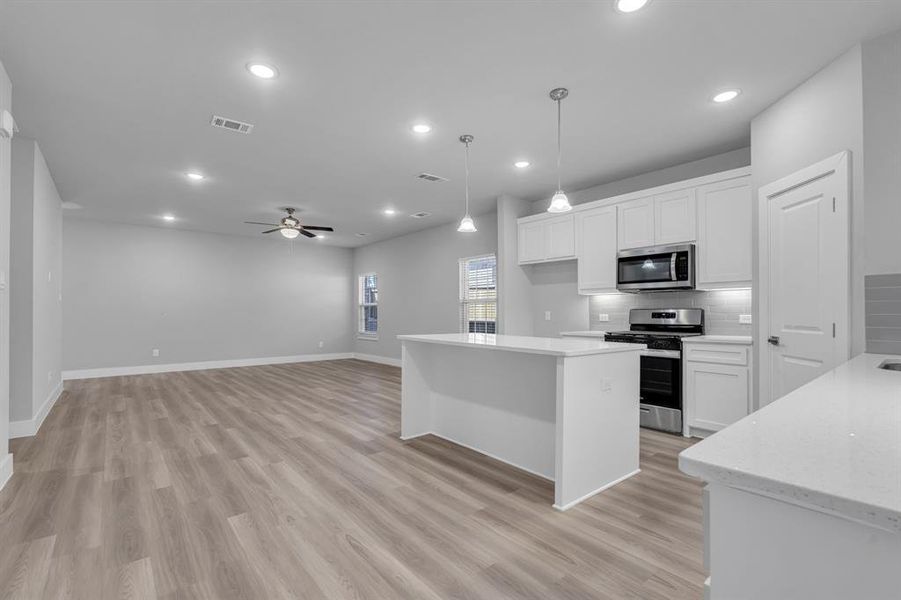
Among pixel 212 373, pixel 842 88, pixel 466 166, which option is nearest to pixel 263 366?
pixel 212 373

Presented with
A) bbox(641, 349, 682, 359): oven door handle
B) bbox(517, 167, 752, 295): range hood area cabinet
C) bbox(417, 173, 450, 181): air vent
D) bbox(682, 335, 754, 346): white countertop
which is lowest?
bbox(641, 349, 682, 359): oven door handle

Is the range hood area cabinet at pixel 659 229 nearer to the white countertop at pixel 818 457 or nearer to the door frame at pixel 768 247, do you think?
the door frame at pixel 768 247

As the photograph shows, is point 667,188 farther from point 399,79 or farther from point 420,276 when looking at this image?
point 420,276

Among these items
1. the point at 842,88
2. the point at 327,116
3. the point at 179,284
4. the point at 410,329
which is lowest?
the point at 410,329

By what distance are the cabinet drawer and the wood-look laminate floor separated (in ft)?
2.61

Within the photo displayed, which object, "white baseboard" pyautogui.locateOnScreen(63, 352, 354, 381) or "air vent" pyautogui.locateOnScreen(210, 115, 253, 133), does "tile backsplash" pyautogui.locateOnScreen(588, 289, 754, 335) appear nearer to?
"air vent" pyautogui.locateOnScreen(210, 115, 253, 133)

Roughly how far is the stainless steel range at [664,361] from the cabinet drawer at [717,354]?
10 cm

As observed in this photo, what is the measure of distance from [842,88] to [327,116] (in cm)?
354

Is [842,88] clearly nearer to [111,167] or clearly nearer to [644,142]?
[644,142]

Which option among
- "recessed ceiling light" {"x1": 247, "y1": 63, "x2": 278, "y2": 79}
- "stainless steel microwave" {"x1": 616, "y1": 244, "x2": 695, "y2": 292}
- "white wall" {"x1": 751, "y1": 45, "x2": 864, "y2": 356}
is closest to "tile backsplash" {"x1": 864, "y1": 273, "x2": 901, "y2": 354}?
"white wall" {"x1": 751, "y1": 45, "x2": 864, "y2": 356}

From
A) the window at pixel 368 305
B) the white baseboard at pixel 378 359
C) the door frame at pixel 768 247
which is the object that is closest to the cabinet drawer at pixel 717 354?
the door frame at pixel 768 247

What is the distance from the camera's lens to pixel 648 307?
15.8 ft

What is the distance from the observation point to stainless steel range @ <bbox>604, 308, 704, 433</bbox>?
405cm

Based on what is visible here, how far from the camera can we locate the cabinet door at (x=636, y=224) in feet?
14.8
